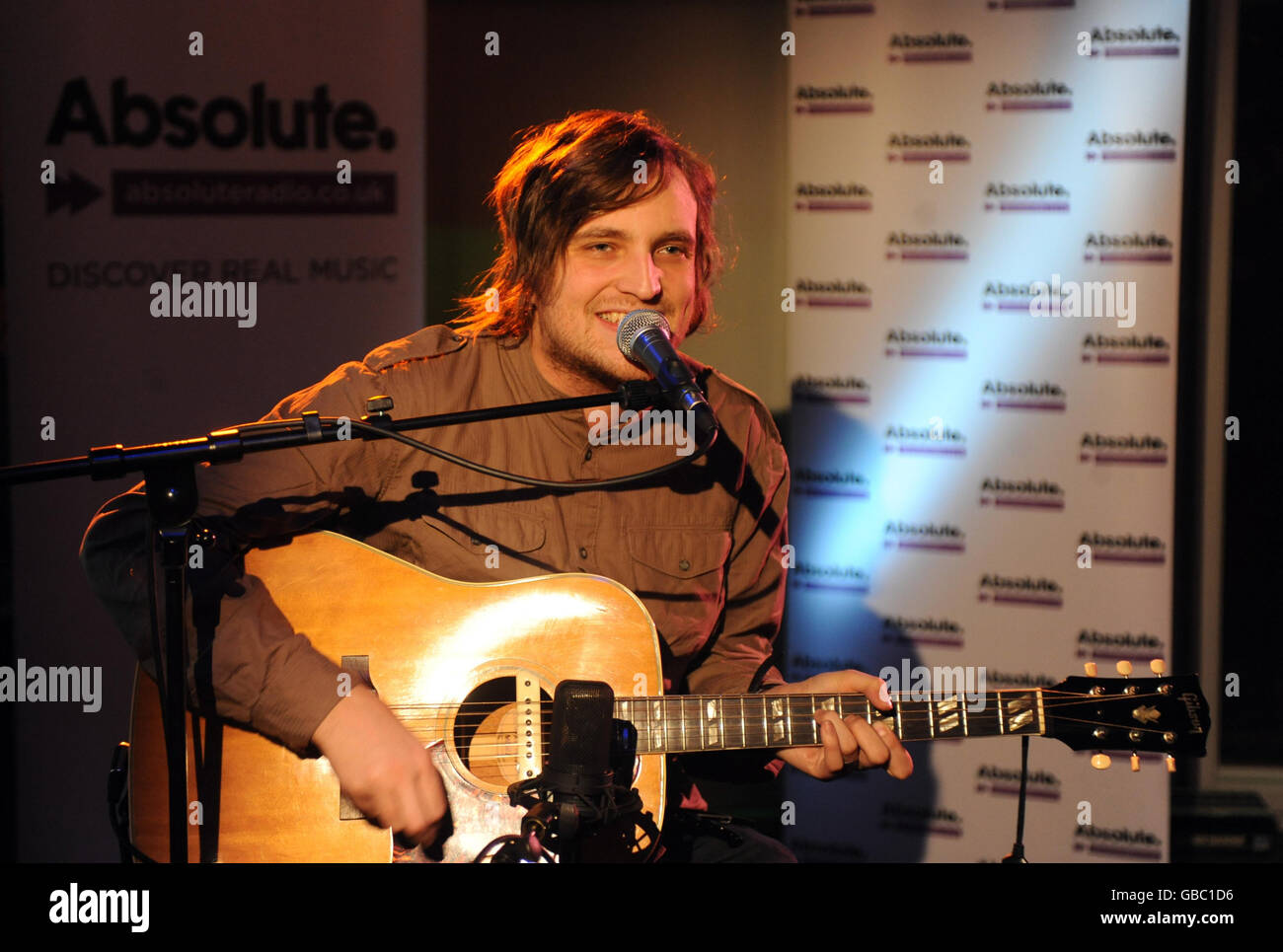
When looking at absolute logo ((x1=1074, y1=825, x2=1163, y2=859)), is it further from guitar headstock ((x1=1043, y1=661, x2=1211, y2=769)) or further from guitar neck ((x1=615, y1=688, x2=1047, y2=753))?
guitar neck ((x1=615, y1=688, x2=1047, y2=753))

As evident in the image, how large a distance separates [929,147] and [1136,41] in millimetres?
754

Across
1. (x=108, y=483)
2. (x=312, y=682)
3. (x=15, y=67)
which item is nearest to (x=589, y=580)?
(x=312, y=682)

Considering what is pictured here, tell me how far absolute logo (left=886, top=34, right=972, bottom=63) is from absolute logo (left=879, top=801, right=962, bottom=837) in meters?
2.75

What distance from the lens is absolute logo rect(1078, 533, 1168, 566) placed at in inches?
146

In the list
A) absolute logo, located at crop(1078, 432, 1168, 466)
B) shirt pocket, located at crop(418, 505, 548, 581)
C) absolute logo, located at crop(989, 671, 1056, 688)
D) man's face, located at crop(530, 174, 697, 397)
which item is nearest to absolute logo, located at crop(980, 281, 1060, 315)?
absolute logo, located at crop(1078, 432, 1168, 466)

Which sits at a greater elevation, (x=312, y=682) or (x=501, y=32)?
(x=501, y=32)

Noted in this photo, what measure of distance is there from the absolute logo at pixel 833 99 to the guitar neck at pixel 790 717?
2414mm

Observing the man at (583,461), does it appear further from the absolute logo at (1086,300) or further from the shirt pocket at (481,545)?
the absolute logo at (1086,300)

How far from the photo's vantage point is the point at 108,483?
11.3 feet

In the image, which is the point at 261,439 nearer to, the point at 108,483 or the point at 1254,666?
the point at 108,483

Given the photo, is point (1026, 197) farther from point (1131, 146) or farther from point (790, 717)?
point (790, 717)

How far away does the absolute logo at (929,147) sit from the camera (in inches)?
151
